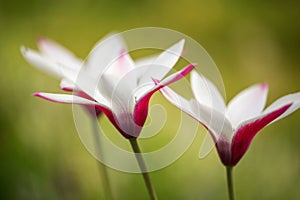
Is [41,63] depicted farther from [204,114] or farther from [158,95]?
[158,95]

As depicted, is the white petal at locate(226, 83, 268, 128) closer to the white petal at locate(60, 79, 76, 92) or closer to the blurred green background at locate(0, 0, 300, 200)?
the white petal at locate(60, 79, 76, 92)

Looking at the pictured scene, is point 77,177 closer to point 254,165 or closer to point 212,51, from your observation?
point 254,165

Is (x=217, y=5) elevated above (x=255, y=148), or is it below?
above

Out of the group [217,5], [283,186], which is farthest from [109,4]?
[283,186]

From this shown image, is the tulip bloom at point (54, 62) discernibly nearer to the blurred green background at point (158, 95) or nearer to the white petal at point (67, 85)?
the white petal at point (67, 85)

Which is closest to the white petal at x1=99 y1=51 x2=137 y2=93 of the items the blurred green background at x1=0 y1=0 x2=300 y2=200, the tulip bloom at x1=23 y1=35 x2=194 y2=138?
the tulip bloom at x1=23 y1=35 x2=194 y2=138

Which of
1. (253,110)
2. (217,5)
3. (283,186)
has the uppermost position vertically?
(217,5)

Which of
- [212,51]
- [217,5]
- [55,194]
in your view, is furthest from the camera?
[217,5]
